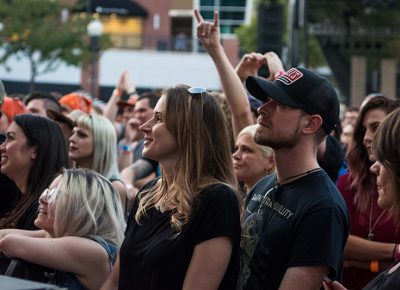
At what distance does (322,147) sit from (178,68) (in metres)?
46.8

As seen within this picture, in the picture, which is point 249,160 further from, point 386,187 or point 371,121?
point 386,187

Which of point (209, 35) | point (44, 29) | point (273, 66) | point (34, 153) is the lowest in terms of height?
point (44, 29)

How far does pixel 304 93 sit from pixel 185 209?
2.34ft

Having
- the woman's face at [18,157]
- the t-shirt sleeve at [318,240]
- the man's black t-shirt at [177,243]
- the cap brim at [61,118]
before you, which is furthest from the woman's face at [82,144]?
the t-shirt sleeve at [318,240]

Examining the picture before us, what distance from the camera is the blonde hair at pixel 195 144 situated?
407 centimetres

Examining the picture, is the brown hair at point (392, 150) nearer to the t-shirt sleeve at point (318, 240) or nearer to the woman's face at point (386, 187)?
the woman's face at point (386, 187)

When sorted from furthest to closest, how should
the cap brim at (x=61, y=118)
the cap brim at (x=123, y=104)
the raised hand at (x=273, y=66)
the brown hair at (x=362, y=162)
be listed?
the cap brim at (x=123, y=104) → the cap brim at (x=61, y=118) → the raised hand at (x=273, y=66) → the brown hair at (x=362, y=162)

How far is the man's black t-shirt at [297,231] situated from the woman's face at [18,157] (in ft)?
6.43

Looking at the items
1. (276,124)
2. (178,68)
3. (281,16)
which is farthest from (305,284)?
(178,68)

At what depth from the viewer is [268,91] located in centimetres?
403

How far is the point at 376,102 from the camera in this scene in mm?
6191

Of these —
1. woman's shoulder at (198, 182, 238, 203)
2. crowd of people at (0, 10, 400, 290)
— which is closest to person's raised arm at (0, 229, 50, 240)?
crowd of people at (0, 10, 400, 290)

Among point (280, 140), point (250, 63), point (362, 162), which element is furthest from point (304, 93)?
point (250, 63)

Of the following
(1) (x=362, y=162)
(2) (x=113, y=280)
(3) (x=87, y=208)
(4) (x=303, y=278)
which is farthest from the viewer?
(1) (x=362, y=162)
